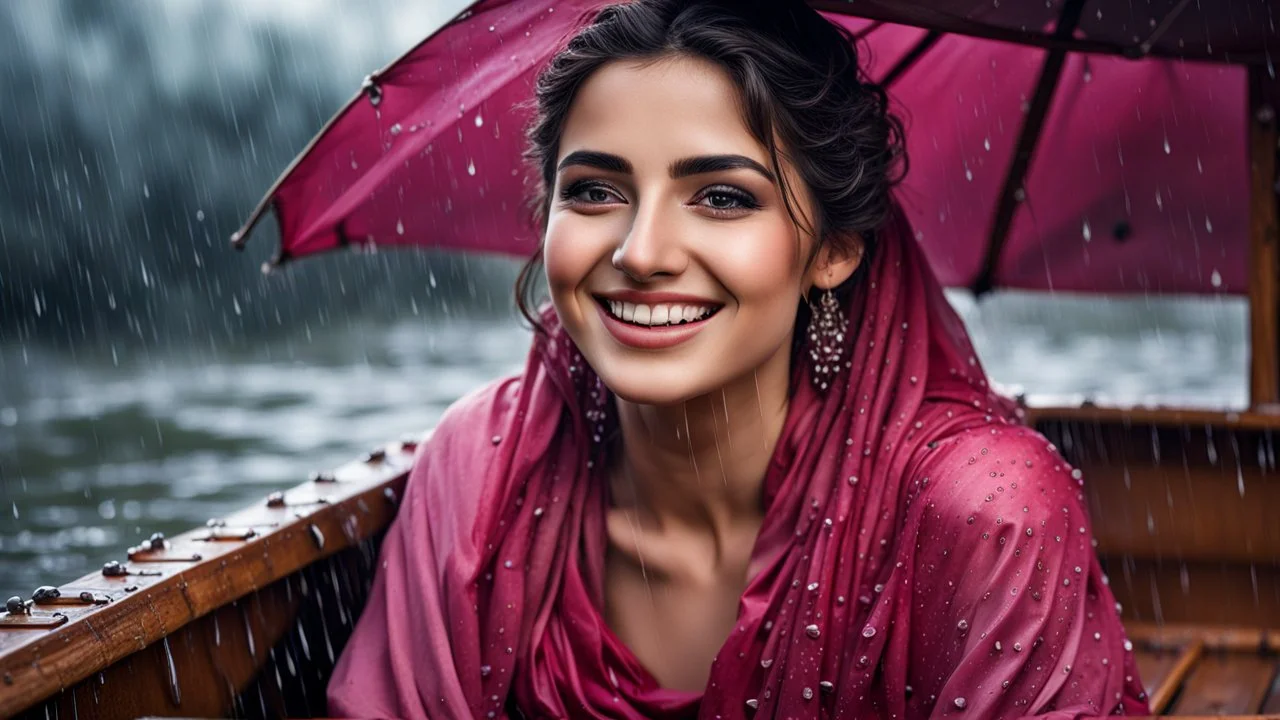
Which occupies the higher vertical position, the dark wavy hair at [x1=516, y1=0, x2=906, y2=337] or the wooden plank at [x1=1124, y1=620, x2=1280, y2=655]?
the dark wavy hair at [x1=516, y1=0, x2=906, y2=337]

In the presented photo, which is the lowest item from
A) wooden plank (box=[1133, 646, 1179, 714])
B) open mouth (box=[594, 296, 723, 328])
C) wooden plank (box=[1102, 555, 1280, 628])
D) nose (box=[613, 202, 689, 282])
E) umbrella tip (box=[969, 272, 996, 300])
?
wooden plank (box=[1133, 646, 1179, 714])

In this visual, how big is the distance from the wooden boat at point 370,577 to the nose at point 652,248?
47 cm

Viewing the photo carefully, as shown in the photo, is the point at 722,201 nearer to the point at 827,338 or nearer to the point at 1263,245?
the point at 827,338

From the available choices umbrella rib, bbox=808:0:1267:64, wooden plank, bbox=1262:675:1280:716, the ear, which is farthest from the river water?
the ear

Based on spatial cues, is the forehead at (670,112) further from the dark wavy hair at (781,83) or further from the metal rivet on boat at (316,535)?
the metal rivet on boat at (316,535)

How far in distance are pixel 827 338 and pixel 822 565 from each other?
417 mm

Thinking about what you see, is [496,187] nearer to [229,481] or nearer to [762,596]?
[762,596]

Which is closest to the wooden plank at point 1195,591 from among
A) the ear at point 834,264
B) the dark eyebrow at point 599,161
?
the ear at point 834,264

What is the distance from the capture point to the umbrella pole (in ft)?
9.37

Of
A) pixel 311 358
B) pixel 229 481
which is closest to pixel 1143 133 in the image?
pixel 229 481

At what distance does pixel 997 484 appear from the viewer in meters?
1.92

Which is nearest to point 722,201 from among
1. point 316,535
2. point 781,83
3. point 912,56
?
point 781,83

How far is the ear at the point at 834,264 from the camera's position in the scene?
2.13 m

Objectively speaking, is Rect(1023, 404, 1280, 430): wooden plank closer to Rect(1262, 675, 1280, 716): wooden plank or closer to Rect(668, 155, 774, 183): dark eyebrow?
Rect(1262, 675, 1280, 716): wooden plank
